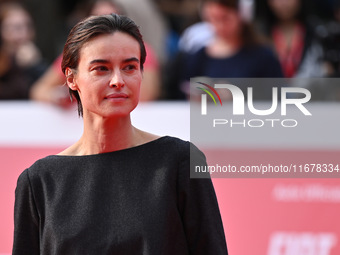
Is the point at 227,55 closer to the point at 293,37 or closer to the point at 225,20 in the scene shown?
the point at 225,20

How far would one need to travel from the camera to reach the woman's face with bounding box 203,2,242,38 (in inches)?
197

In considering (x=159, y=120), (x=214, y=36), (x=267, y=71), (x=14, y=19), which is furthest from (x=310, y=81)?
(x=14, y=19)

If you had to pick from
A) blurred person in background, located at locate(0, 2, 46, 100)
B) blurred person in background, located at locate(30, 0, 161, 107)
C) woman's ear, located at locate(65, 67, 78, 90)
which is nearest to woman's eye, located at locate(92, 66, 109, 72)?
woman's ear, located at locate(65, 67, 78, 90)

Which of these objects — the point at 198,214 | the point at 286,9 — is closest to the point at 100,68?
the point at 198,214

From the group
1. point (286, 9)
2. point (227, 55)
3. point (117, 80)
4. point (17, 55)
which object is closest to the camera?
point (117, 80)

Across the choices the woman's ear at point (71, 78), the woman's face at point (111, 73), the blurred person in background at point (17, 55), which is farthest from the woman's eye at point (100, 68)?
the blurred person in background at point (17, 55)

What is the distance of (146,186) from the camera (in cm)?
223

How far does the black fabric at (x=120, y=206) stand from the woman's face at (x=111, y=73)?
179mm

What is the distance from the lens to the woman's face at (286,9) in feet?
19.6

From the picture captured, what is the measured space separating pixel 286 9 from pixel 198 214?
409 centimetres

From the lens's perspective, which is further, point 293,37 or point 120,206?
point 293,37

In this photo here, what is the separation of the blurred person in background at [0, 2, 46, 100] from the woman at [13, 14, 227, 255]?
339 cm

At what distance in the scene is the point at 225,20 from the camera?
16.5ft

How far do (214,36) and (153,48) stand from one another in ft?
2.14
